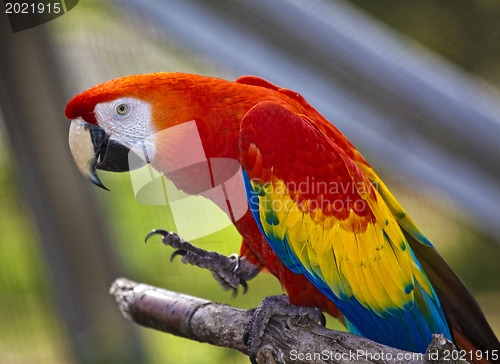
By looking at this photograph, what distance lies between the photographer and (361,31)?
592mm

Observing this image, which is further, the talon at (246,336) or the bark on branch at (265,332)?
the talon at (246,336)

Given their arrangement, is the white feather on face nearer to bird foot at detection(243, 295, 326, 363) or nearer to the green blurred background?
the green blurred background

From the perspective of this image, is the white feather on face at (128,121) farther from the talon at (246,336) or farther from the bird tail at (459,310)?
the bird tail at (459,310)

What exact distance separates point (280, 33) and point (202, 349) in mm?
1327

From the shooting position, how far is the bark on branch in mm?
627

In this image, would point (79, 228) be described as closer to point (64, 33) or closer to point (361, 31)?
point (64, 33)

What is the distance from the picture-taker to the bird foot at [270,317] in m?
0.76

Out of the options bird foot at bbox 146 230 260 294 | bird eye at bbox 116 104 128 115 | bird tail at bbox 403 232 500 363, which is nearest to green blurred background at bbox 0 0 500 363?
bird tail at bbox 403 232 500 363

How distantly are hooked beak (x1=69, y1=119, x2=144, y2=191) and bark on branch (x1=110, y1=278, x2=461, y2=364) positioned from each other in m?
0.31

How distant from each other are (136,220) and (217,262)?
1.41 feet

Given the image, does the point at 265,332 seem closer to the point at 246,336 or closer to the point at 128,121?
the point at 246,336

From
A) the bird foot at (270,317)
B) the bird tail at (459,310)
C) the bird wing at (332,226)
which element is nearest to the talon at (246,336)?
the bird foot at (270,317)

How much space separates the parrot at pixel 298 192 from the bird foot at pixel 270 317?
0.03 metres

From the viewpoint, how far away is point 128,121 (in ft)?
2.59
